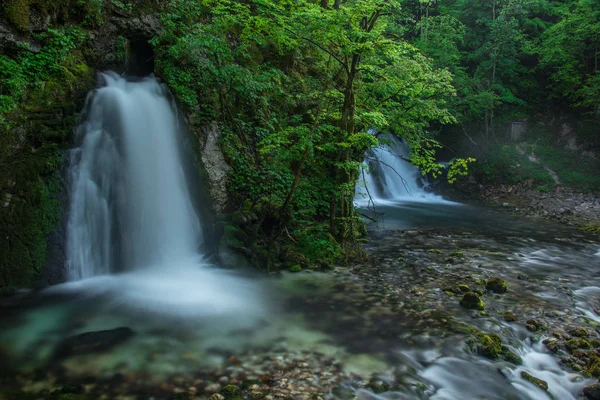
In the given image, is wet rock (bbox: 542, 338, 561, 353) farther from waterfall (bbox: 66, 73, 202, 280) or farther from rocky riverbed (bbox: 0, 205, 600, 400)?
waterfall (bbox: 66, 73, 202, 280)

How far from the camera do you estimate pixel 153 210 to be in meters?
7.84

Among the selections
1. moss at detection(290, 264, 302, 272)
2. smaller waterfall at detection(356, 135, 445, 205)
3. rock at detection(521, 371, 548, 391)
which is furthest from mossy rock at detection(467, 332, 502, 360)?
smaller waterfall at detection(356, 135, 445, 205)

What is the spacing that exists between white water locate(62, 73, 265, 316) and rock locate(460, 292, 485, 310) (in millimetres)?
3282

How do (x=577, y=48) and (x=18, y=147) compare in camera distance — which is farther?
(x=577, y=48)

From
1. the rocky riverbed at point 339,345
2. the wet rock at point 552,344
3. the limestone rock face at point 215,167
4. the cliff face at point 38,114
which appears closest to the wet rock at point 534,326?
the rocky riverbed at point 339,345

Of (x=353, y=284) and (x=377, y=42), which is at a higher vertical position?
(x=377, y=42)

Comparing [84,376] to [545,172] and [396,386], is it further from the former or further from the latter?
[545,172]

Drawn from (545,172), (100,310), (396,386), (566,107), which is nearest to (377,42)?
(396,386)

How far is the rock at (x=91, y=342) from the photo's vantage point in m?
4.57

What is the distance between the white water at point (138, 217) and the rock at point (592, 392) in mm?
4235

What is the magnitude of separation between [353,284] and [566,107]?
21216mm

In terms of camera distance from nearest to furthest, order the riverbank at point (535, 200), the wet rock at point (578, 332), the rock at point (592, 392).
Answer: the rock at point (592, 392)
the wet rock at point (578, 332)
the riverbank at point (535, 200)

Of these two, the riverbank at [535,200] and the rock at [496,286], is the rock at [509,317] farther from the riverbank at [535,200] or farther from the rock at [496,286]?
the riverbank at [535,200]

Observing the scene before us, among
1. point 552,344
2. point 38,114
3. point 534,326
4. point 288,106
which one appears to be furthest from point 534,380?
point 38,114
